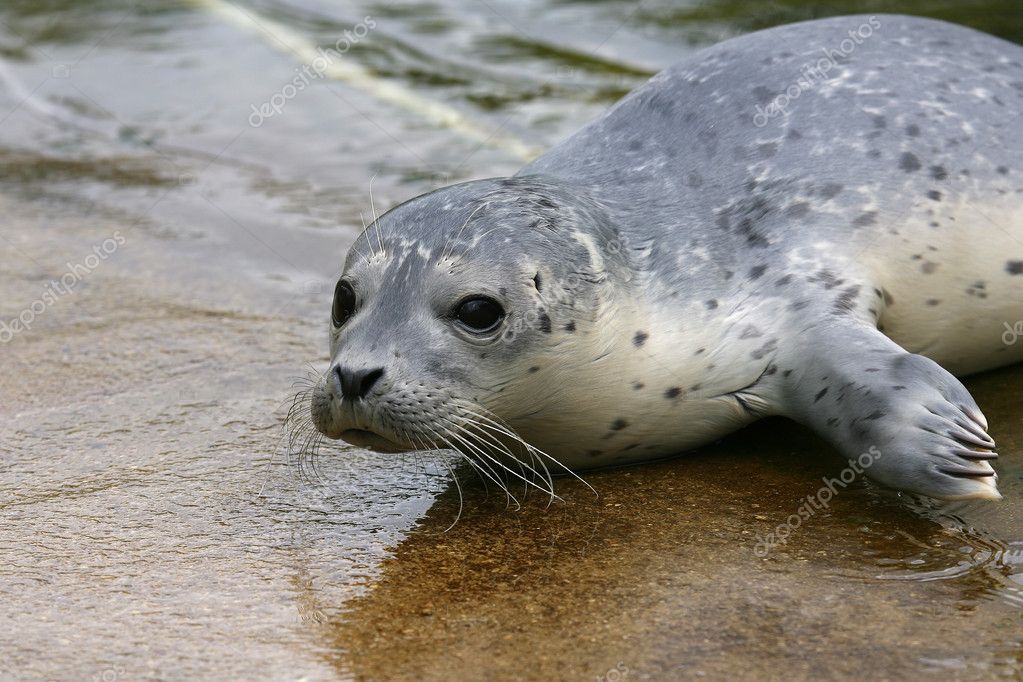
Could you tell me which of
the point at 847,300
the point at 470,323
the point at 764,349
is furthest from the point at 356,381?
the point at 847,300

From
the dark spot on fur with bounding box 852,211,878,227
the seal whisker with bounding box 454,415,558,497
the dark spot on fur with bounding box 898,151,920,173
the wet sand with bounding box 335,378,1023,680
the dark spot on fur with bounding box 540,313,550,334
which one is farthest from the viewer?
the dark spot on fur with bounding box 898,151,920,173

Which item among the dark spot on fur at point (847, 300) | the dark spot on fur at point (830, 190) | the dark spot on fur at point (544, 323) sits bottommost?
the dark spot on fur at point (544, 323)

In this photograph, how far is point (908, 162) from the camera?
4.50 metres

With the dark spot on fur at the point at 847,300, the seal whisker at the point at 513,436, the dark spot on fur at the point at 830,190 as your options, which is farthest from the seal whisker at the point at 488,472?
the dark spot on fur at the point at 830,190

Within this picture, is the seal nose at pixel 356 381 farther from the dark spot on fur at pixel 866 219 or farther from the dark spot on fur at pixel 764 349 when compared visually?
the dark spot on fur at pixel 866 219

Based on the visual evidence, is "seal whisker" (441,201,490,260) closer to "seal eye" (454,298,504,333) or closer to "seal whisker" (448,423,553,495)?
"seal eye" (454,298,504,333)

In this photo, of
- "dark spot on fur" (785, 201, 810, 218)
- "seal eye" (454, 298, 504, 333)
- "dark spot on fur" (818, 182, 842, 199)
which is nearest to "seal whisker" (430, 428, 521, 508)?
"seal eye" (454, 298, 504, 333)

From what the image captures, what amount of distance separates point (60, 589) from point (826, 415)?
2013 mm

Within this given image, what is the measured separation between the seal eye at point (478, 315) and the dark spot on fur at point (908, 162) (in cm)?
150

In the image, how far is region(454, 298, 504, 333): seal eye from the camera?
3.84 m

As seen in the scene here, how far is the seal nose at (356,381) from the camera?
3.63 m

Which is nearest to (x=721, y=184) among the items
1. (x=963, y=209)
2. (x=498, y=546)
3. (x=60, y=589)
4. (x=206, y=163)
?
(x=963, y=209)

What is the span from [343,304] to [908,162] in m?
1.87

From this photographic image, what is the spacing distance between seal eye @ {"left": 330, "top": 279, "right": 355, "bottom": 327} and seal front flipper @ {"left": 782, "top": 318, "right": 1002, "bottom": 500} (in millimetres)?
1252
